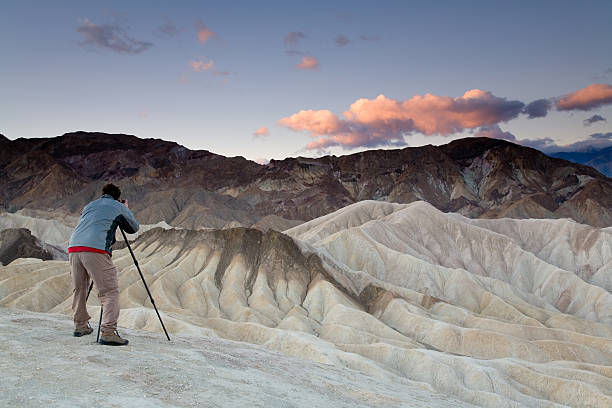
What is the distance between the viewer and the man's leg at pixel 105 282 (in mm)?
8781

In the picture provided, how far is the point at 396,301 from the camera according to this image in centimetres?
6962

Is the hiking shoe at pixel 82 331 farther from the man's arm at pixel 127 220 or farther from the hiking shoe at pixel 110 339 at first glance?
the man's arm at pixel 127 220

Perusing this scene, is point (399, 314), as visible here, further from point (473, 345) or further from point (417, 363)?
point (417, 363)

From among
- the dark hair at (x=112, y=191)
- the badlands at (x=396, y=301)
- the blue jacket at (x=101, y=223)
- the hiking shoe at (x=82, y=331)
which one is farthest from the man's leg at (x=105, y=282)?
the badlands at (x=396, y=301)

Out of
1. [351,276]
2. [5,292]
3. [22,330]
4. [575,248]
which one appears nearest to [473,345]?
[351,276]

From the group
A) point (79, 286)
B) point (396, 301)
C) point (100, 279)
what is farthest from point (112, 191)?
point (396, 301)

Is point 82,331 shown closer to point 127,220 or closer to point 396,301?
point 127,220

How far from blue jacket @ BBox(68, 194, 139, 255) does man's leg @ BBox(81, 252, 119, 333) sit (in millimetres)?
203

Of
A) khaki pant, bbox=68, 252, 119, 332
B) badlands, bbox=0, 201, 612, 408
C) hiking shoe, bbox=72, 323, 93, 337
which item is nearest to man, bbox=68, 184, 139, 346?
khaki pant, bbox=68, 252, 119, 332

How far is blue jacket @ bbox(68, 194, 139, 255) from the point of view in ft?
28.8

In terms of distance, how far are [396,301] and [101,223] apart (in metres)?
64.3

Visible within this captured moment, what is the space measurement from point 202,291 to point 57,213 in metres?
121

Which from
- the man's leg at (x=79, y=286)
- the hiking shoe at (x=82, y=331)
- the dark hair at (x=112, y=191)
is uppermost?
the dark hair at (x=112, y=191)

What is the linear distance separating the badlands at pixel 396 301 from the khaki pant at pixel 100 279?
94.7 ft
